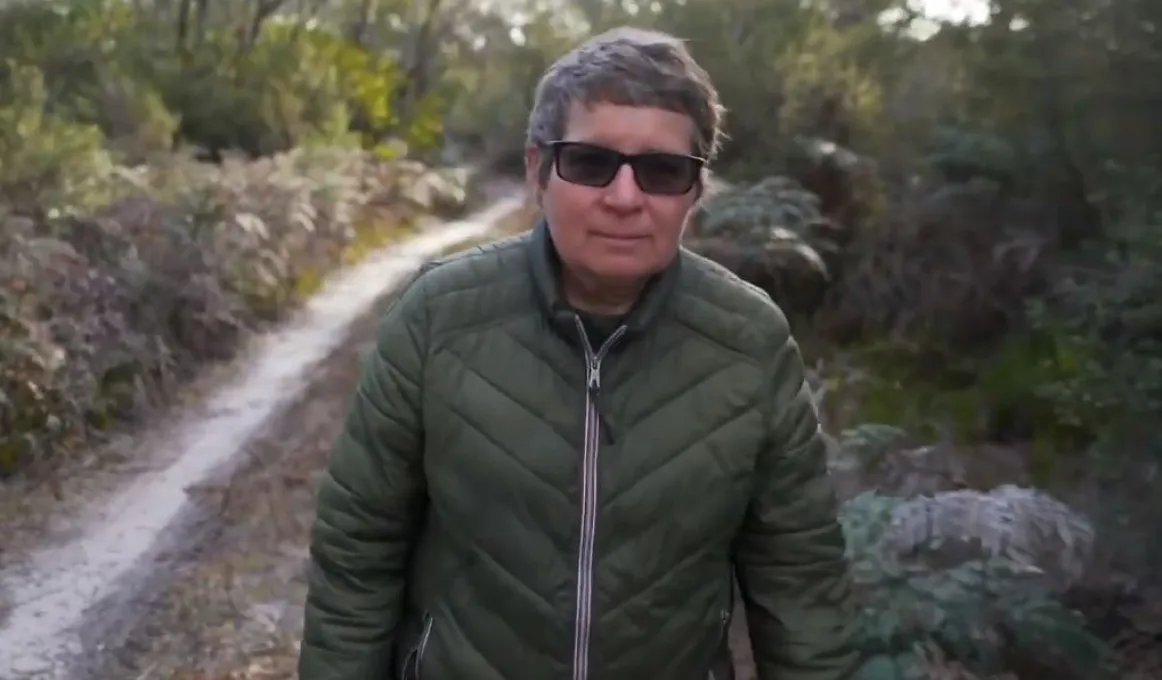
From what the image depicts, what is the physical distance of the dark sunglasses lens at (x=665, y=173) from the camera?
1.70m

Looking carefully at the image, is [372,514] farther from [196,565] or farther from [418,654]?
[196,565]

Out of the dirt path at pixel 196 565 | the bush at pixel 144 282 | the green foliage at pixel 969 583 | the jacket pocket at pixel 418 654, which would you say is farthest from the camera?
the bush at pixel 144 282

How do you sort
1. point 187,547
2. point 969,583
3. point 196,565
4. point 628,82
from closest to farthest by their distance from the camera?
1. point 628,82
2. point 969,583
3. point 196,565
4. point 187,547

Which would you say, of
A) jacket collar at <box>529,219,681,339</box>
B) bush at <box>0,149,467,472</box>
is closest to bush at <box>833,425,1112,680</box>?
jacket collar at <box>529,219,681,339</box>

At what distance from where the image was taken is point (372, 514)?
1881 mm

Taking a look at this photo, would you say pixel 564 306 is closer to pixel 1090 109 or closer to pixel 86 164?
pixel 1090 109

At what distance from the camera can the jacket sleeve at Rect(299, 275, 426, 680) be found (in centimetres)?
183

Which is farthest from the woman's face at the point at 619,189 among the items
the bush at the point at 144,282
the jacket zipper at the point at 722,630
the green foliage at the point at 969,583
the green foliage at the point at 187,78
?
the green foliage at the point at 187,78

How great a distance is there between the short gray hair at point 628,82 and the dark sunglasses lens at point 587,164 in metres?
0.04

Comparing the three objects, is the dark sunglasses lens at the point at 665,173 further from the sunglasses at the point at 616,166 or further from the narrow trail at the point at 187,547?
the narrow trail at the point at 187,547

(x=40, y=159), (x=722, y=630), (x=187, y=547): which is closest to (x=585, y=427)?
(x=722, y=630)

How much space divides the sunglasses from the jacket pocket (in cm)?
85

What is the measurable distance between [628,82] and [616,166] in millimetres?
132

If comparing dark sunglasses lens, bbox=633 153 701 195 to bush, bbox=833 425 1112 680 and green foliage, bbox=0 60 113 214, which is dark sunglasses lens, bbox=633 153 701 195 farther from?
green foliage, bbox=0 60 113 214
